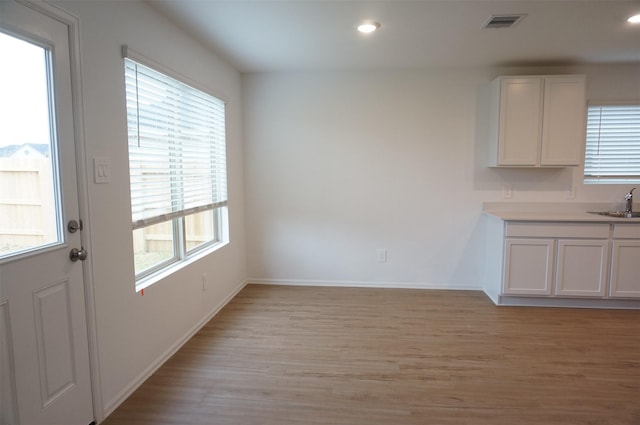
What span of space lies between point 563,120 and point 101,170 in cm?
399

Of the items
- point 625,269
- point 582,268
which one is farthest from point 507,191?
point 625,269

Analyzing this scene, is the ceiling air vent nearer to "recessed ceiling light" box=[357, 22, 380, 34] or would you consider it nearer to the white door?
"recessed ceiling light" box=[357, 22, 380, 34]

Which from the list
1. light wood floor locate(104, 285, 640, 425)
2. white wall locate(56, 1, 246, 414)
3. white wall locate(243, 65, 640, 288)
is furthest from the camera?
white wall locate(243, 65, 640, 288)

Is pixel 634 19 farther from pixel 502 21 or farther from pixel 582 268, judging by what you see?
pixel 582 268

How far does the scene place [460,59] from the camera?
12.0 feet

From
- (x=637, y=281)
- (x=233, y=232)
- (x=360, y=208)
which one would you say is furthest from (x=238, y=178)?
(x=637, y=281)

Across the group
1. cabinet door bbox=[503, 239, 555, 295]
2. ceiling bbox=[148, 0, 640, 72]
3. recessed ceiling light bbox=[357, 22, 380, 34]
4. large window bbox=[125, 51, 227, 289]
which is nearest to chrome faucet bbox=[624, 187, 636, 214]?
cabinet door bbox=[503, 239, 555, 295]

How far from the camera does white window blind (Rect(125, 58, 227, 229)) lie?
236 cm

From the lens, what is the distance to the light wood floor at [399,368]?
6.82ft

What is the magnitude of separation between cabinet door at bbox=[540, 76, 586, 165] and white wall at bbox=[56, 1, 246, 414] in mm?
3373

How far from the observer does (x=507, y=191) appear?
4055 millimetres

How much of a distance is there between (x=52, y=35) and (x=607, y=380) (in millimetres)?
3658

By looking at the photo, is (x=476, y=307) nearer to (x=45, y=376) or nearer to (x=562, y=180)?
(x=562, y=180)

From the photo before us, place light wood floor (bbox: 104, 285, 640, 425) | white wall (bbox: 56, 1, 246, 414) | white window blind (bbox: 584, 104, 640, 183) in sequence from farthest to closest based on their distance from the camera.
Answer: white window blind (bbox: 584, 104, 640, 183) < light wood floor (bbox: 104, 285, 640, 425) < white wall (bbox: 56, 1, 246, 414)
